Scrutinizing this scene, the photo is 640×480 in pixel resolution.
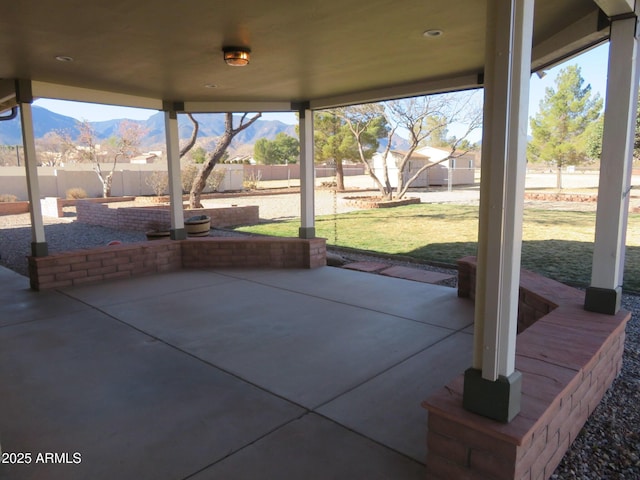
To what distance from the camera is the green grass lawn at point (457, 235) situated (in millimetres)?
7102

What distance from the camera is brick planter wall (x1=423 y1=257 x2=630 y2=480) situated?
1831 mm

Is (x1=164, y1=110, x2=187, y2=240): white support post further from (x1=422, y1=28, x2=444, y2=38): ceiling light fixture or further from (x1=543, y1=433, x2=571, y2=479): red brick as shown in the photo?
(x1=543, y1=433, x2=571, y2=479): red brick

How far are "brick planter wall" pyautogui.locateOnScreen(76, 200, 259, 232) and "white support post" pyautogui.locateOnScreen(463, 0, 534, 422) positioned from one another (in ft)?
34.5

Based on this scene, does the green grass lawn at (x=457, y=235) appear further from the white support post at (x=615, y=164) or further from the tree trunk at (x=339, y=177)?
the tree trunk at (x=339, y=177)

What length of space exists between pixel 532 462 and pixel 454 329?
7.74 ft

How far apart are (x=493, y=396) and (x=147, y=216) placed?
11550 millimetres

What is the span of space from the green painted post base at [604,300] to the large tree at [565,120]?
66.6ft

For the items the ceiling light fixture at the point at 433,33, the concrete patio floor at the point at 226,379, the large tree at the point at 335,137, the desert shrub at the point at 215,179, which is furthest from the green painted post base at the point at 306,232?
the large tree at the point at 335,137

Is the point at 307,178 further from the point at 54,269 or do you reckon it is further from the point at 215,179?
the point at 215,179

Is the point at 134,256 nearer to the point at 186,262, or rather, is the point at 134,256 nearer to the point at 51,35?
the point at 186,262

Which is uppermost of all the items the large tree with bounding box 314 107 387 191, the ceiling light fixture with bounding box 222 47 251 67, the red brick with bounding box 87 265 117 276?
the large tree with bounding box 314 107 387 191

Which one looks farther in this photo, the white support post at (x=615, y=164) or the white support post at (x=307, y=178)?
the white support post at (x=307, y=178)

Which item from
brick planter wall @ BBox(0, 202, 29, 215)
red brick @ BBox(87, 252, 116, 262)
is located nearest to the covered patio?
red brick @ BBox(87, 252, 116, 262)

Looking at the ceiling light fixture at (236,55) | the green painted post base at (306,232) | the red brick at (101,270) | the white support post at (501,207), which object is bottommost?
the red brick at (101,270)
